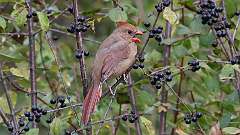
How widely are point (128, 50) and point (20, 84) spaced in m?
1.30

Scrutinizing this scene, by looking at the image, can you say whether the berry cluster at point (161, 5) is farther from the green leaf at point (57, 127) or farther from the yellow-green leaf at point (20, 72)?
the yellow-green leaf at point (20, 72)

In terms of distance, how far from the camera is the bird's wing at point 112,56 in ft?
16.5

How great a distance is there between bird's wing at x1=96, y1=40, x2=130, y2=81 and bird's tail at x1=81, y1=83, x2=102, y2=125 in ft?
0.56

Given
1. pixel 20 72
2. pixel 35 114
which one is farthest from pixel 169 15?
pixel 20 72

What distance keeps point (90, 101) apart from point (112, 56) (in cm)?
58

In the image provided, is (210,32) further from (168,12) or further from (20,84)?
(20,84)

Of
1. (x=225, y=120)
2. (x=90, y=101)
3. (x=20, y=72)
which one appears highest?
(x=20, y=72)

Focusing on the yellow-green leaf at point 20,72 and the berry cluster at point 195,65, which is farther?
the yellow-green leaf at point 20,72

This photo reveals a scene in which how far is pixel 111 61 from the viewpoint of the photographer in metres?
5.09

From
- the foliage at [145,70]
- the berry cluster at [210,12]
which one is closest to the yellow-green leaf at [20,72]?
the foliage at [145,70]

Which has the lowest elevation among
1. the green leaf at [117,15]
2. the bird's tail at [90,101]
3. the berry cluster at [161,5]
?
the bird's tail at [90,101]

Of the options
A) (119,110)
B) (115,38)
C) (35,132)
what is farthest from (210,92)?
(35,132)

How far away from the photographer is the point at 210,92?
6.30 m

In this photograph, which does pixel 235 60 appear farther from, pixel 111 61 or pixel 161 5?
pixel 111 61
